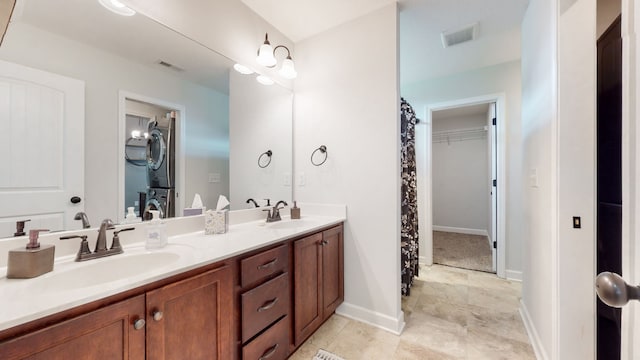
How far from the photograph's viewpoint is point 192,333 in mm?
979

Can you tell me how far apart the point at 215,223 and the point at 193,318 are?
0.66 meters

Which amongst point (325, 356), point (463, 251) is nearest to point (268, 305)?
point (325, 356)

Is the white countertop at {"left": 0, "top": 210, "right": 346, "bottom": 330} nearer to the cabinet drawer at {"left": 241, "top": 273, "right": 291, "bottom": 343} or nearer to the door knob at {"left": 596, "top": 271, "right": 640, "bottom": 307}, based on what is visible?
the cabinet drawer at {"left": 241, "top": 273, "right": 291, "bottom": 343}

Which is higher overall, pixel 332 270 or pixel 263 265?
pixel 263 265

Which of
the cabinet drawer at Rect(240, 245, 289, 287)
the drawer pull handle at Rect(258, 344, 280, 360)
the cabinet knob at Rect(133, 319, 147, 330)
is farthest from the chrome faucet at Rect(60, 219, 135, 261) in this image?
the drawer pull handle at Rect(258, 344, 280, 360)

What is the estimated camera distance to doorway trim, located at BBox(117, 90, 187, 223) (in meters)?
1.30

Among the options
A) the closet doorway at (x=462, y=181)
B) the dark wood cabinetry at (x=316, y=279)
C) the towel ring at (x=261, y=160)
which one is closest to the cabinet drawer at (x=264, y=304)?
the dark wood cabinetry at (x=316, y=279)

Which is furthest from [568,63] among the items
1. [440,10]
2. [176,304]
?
[176,304]

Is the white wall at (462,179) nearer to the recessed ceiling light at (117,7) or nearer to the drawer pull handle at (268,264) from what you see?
the drawer pull handle at (268,264)

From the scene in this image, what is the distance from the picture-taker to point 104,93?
1.25 metres

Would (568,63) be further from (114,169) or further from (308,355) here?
(114,169)

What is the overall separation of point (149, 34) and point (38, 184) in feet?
3.08

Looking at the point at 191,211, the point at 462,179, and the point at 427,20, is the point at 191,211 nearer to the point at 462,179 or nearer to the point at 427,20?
the point at 427,20

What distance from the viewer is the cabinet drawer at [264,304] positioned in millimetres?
1203
